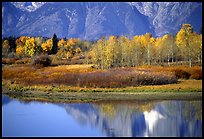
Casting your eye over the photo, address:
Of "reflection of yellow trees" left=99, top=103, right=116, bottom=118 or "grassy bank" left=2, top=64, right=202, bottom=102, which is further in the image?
"grassy bank" left=2, top=64, right=202, bottom=102

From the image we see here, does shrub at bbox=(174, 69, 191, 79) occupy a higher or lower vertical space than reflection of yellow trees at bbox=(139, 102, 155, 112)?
higher

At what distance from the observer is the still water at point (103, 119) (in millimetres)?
20328

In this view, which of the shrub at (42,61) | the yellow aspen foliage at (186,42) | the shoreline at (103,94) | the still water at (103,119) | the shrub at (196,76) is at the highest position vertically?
the yellow aspen foliage at (186,42)

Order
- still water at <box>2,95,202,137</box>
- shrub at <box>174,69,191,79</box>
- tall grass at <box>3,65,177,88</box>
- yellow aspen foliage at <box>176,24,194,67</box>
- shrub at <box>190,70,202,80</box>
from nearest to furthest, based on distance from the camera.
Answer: still water at <box>2,95,202,137</box>
tall grass at <box>3,65,177,88</box>
shrub at <box>190,70,202,80</box>
shrub at <box>174,69,191,79</box>
yellow aspen foliage at <box>176,24,194,67</box>

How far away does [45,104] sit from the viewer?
28922mm

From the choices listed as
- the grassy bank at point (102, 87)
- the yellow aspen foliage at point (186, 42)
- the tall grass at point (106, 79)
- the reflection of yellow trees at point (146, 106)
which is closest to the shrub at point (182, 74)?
the grassy bank at point (102, 87)

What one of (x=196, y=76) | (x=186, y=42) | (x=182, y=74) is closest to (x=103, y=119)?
(x=182, y=74)

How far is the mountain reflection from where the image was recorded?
20.3 meters

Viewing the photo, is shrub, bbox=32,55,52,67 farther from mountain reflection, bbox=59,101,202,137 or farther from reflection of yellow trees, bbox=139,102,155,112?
reflection of yellow trees, bbox=139,102,155,112

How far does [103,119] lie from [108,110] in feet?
9.73

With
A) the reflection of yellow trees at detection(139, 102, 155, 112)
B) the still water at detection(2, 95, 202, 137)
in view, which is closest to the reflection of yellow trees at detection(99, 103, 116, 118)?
the still water at detection(2, 95, 202, 137)

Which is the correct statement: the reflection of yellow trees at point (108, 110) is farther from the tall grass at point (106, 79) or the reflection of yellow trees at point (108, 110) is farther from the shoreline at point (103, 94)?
the tall grass at point (106, 79)

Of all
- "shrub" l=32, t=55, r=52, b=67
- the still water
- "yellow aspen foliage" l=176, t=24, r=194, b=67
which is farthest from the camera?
"shrub" l=32, t=55, r=52, b=67

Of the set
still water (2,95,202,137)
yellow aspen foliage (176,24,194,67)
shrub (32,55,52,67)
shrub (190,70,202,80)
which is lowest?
still water (2,95,202,137)
